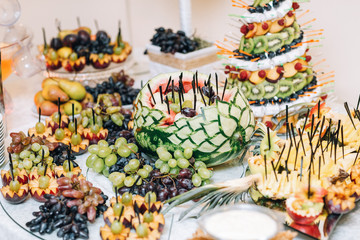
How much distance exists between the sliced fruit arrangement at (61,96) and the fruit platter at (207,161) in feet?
0.70

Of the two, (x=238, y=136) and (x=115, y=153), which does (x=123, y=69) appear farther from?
(x=238, y=136)

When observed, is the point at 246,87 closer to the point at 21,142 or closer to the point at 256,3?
the point at 256,3

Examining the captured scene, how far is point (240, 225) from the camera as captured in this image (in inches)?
33.4

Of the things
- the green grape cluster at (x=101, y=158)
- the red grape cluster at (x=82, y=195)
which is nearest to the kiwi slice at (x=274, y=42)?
the green grape cluster at (x=101, y=158)

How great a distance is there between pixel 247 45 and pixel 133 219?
0.71 m

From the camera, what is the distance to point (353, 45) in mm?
1787

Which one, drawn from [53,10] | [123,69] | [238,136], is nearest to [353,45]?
[238,136]

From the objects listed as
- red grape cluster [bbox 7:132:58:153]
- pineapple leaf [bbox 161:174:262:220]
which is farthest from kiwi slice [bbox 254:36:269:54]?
red grape cluster [bbox 7:132:58:153]

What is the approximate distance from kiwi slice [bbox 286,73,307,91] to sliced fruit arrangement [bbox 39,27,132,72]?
34.5 inches

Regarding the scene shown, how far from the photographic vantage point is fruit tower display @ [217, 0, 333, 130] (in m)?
1.40

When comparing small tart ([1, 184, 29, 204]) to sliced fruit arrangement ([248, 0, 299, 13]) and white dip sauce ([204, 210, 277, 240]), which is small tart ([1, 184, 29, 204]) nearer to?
white dip sauce ([204, 210, 277, 240])

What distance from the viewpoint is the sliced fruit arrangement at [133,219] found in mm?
969

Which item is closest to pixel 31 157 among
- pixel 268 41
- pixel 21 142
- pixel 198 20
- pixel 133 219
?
pixel 21 142

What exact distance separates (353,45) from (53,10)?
182cm
